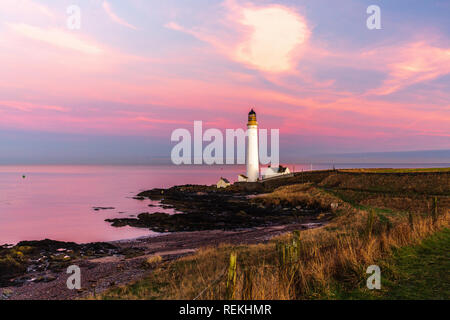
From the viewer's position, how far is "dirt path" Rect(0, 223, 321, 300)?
11.8 metres

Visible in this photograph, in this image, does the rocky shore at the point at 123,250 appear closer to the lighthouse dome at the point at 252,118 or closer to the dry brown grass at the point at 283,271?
the dry brown grass at the point at 283,271

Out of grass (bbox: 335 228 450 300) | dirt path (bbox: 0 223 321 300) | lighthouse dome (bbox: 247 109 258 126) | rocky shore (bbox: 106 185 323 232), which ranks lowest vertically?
rocky shore (bbox: 106 185 323 232)

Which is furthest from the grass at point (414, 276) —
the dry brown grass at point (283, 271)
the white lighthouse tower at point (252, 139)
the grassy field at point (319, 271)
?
the white lighthouse tower at point (252, 139)

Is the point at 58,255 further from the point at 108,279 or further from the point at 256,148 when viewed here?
the point at 256,148

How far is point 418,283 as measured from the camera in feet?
24.9

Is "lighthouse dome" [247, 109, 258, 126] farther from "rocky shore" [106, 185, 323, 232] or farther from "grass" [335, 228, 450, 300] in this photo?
"grass" [335, 228, 450, 300]

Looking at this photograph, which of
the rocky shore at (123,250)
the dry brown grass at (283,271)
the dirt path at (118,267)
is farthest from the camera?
the rocky shore at (123,250)

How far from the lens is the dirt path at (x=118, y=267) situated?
11797 millimetres

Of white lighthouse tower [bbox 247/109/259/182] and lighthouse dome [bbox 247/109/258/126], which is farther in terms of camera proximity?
lighthouse dome [bbox 247/109/258/126]

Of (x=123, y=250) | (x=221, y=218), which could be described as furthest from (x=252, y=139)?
(x=123, y=250)

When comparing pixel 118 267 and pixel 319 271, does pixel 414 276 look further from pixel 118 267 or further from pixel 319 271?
pixel 118 267

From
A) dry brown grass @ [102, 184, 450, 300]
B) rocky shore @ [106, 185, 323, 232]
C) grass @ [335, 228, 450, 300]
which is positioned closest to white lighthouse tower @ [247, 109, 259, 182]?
rocky shore @ [106, 185, 323, 232]
